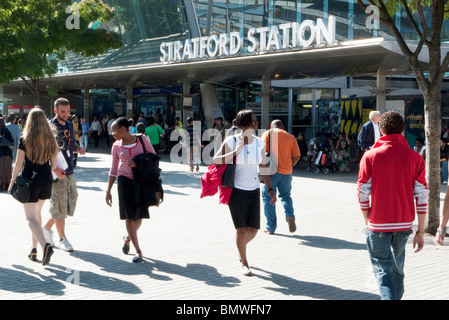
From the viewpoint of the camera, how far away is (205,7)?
27.1m

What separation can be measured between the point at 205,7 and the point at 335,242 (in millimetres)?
19955

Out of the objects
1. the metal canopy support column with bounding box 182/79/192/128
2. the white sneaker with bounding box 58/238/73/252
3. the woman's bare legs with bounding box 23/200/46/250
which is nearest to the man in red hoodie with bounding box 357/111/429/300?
the woman's bare legs with bounding box 23/200/46/250

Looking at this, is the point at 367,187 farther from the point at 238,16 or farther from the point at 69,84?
the point at 69,84

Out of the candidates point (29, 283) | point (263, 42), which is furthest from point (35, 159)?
point (263, 42)

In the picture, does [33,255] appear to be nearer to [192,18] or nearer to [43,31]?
[43,31]

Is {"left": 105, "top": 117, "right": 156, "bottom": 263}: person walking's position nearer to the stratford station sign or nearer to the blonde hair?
the blonde hair

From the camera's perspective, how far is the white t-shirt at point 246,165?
6902 mm

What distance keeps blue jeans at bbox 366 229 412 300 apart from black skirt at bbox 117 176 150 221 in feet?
10.5

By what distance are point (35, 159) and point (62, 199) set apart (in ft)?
3.19

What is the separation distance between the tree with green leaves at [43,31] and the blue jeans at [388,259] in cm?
1873

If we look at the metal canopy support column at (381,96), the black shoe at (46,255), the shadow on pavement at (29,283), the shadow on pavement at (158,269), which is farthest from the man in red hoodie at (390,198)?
the metal canopy support column at (381,96)

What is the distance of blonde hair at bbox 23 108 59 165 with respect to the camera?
7.20 meters

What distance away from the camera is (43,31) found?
72.2ft

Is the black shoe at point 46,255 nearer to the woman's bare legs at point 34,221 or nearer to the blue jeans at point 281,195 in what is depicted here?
the woman's bare legs at point 34,221
